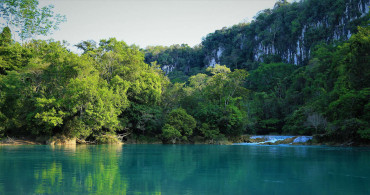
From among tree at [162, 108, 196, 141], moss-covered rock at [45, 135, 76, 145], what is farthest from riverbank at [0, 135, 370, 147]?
tree at [162, 108, 196, 141]

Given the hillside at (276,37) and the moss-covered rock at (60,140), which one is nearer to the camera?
the moss-covered rock at (60,140)

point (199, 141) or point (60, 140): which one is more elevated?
point (60, 140)

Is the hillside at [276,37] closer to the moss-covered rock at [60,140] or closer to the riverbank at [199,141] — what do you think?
the riverbank at [199,141]

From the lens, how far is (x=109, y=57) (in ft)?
123

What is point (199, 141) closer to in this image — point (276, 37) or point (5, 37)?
point (5, 37)

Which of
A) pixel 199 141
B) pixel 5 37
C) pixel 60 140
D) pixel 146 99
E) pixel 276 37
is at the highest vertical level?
pixel 276 37

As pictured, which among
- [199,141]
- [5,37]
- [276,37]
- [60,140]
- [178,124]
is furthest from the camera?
[276,37]

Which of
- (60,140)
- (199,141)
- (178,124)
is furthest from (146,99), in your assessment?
(60,140)

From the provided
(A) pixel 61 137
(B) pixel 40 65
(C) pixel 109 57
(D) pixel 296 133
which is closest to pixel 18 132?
(A) pixel 61 137

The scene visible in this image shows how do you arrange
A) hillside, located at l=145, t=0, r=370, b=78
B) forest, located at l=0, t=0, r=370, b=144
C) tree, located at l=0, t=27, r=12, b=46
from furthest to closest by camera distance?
hillside, located at l=145, t=0, r=370, b=78
tree, located at l=0, t=27, r=12, b=46
forest, located at l=0, t=0, r=370, b=144

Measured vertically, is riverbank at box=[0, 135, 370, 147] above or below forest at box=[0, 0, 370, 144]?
below


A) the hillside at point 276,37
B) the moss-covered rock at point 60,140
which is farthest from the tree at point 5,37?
the hillside at point 276,37

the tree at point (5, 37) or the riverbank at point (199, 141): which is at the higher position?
the tree at point (5, 37)

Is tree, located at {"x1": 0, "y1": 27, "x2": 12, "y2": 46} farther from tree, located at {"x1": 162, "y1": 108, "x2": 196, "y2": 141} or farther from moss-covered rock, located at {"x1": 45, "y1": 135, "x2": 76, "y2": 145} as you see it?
tree, located at {"x1": 162, "y1": 108, "x2": 196, "y2": 141}
